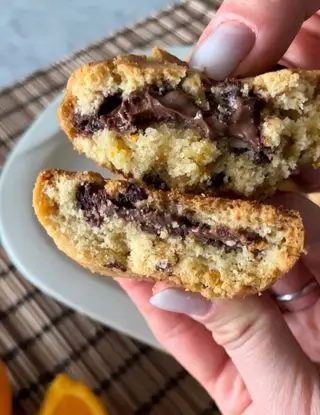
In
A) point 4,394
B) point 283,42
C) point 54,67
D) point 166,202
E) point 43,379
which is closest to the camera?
point 166,202

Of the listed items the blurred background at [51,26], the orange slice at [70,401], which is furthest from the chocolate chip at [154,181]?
the blurred background at [51,26]

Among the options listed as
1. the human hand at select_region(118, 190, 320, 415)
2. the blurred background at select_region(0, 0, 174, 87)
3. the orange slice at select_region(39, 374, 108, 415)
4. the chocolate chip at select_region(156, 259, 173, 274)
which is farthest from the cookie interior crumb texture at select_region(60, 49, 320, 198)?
the blurred background at select_region(0, 0, 174, 87)

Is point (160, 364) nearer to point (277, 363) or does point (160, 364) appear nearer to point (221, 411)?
point (221, 411)

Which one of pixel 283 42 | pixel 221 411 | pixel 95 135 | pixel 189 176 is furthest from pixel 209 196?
pixel 221 411

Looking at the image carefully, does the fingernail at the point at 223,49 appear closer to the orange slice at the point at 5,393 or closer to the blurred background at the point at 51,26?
the orange slice at the point at 5,393

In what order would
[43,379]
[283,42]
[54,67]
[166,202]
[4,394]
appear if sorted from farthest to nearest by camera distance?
[54,67], [43,379], [4,394], [283,42], [166,202]

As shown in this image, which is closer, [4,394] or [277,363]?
[277,363]
